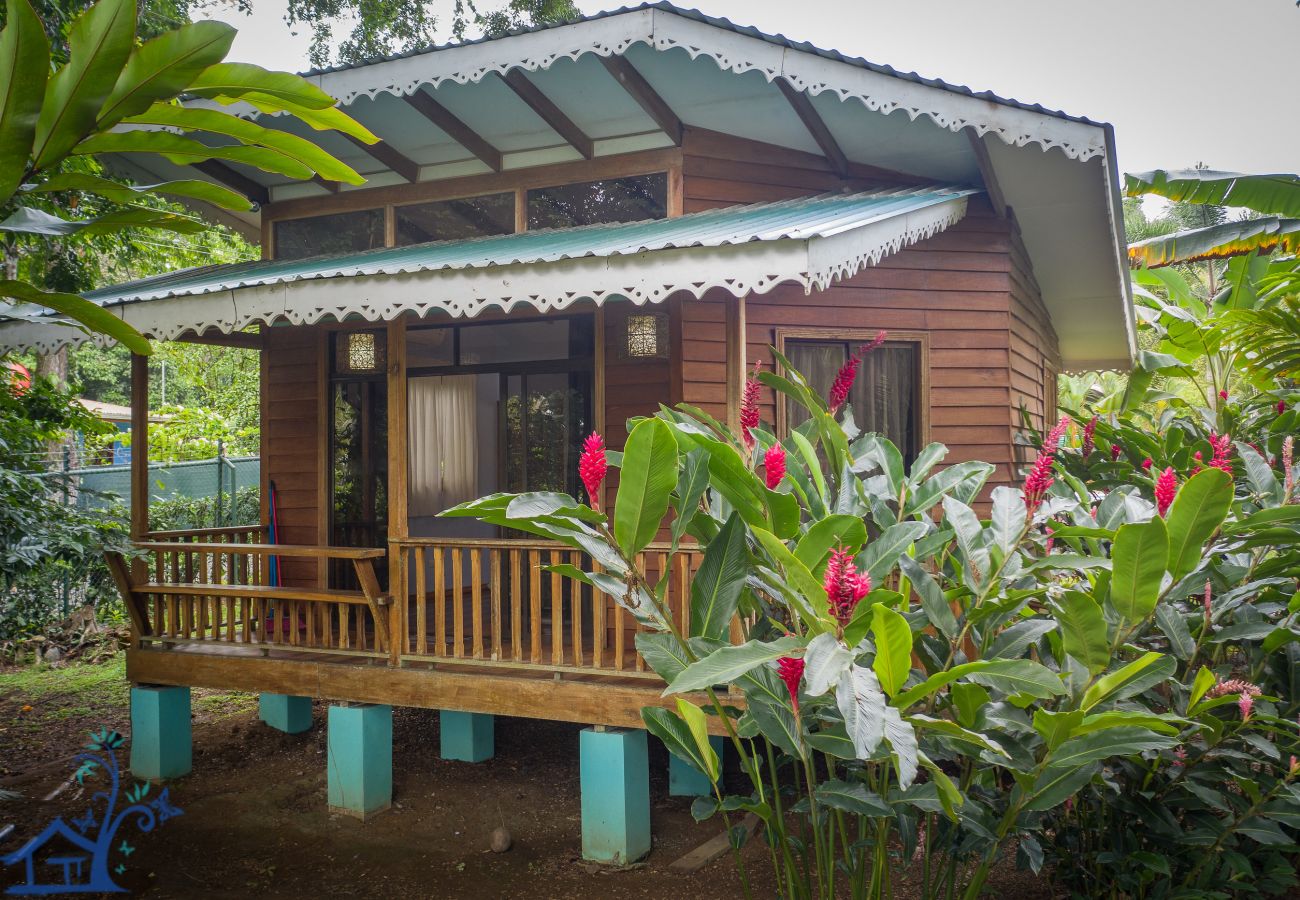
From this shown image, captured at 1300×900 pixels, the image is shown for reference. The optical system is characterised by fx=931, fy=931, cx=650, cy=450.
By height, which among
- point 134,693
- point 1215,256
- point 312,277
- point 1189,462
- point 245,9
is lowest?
point 134,693

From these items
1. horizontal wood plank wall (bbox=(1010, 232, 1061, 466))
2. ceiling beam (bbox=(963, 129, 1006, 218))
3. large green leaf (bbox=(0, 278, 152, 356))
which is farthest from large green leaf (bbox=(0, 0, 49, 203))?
horizontal wood plank wall (bbox=(1010, 232, 1061, 466))

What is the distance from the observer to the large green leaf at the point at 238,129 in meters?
1.96

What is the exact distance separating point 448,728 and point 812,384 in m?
3.48

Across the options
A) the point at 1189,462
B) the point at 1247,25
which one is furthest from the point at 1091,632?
the point at 1247,25

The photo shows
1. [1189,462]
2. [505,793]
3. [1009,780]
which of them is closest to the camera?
[1189,462]

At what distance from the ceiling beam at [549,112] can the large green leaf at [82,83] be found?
4577mm

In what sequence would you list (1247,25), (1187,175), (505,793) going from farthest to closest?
(1247,25), (1187,175), (505,793)

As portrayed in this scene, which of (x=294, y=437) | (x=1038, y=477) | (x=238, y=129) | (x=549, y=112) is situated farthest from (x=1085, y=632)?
(x=294, y=437)

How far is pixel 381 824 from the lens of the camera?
5570 mm

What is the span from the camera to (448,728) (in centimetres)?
A: 647

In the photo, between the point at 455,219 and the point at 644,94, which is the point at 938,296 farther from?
the point at 455,219

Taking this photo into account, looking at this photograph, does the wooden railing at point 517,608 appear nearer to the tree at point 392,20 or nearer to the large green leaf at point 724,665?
the large green leaf at point 724,665

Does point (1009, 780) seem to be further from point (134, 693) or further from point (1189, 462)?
point (134, 693)

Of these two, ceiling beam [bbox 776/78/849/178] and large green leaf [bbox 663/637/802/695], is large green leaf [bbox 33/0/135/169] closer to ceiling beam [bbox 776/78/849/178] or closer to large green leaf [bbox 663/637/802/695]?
large green leaf [bbox 663/637/802/695]
